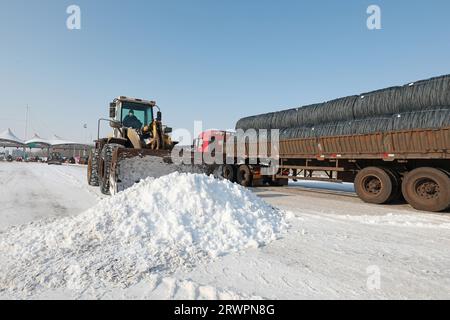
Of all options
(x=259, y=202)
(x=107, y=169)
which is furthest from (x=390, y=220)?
(x=107, y=169)

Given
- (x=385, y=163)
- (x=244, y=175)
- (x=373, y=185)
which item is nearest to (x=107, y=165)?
(x=244, y=175)

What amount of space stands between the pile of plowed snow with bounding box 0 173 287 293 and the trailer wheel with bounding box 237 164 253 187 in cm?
732

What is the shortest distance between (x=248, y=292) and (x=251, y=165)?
1090 cm

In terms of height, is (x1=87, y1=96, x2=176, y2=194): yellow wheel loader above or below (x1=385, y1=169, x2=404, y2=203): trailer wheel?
above

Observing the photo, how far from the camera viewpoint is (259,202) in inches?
238

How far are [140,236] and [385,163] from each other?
7.86 m

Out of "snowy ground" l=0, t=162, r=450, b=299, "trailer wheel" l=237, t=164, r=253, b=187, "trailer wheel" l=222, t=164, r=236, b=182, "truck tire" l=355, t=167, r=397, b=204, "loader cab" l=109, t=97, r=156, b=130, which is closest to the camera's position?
"snowy ground" l=0, t=162, r=450, b=299

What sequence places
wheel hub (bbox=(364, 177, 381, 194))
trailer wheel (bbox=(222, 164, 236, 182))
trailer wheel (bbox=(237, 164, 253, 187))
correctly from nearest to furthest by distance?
wheel hub (bbox=(364, 177, 381, 194)) → trailer wheel (bbox=(237, 164, 253, 187)) → trailer wheel (bbox=(222, 164, 236, 182))

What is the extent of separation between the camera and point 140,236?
13.0 feet

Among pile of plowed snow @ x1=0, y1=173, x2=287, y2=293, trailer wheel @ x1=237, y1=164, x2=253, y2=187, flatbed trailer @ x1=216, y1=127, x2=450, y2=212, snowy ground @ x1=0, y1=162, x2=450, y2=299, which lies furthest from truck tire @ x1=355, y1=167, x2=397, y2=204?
trailer wheel @ x1=237, y1=164, x2=253, y2=187

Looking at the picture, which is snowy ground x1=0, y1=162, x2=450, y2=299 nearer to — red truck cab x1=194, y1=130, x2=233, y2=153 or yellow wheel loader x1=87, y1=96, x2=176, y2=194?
yellow wheel loader x1=87, y1=96, x2=176, y2=194

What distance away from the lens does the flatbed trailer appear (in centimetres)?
744

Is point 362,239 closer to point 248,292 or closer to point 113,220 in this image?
point 248,292

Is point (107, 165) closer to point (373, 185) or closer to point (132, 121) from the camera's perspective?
point (132, 121)
